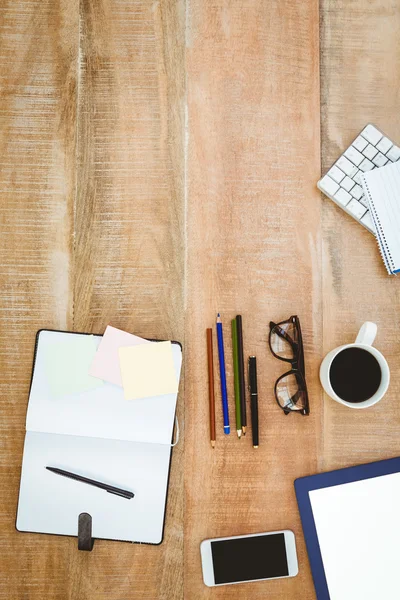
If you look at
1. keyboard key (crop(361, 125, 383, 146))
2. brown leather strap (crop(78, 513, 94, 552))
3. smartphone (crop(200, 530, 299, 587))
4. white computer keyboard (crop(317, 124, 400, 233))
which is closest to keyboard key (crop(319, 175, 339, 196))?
white computer keyboard (crop(317, 124, 400, 233))

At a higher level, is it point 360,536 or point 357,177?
point 357,177

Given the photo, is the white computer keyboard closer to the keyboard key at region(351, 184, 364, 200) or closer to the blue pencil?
the keyboard key at region(351, 184, 364, 200)

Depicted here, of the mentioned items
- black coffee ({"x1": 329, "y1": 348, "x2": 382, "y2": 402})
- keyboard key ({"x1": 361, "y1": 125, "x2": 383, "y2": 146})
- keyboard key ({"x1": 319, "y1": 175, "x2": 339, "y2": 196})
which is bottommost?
black coffee ({"x1": 329, "y1": 348, "x2": 382, "y2": 402})

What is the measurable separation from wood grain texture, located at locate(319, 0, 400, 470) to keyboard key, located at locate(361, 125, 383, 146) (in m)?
0.02

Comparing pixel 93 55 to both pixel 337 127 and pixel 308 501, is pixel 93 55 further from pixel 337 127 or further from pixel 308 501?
pixel 308 501

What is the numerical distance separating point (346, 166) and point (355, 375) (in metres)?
0.41

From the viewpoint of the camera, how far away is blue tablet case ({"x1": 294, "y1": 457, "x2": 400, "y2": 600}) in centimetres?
97

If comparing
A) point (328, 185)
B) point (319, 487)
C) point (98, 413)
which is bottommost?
point (319, 487)

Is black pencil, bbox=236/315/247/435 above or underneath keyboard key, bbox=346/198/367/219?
underneath

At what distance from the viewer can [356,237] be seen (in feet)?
3.34

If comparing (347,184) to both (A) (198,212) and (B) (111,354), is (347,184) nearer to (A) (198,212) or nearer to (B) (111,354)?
(A) (198,212)

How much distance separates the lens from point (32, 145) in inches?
39.3

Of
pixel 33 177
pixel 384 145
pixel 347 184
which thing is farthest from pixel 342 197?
pixel 33 177

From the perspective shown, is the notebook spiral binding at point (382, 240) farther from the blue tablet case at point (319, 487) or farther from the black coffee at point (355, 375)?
the blue tablet case at point (319, 487)
